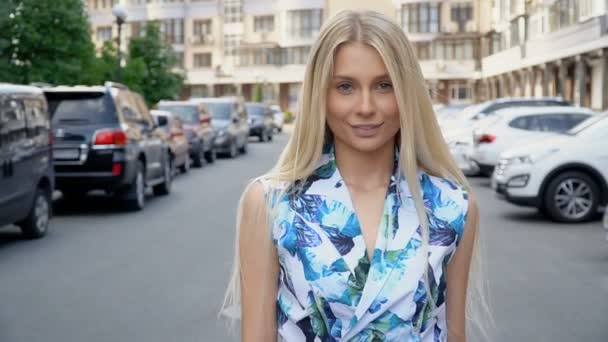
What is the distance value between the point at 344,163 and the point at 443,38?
83.6m

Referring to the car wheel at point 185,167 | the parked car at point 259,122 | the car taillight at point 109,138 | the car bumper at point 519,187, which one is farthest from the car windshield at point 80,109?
the parked car at point 259,122

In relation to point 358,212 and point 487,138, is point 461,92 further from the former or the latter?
point 358,212

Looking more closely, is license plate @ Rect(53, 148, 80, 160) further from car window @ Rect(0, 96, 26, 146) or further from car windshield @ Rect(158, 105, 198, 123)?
car windshield @ Rect(158, 105, 198, 123)

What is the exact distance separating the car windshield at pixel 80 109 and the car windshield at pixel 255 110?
34437 millimetres

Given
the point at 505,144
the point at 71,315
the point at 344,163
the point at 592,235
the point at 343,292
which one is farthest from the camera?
the point at 505,144

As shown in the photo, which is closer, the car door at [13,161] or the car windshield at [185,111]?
the car door at [13,161]

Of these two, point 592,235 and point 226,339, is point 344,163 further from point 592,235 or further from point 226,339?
point 592,235

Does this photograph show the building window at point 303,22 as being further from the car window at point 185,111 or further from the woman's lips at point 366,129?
the woman's lips at point 366,129

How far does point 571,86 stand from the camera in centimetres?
5294

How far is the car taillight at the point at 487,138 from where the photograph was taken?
19.6 metres

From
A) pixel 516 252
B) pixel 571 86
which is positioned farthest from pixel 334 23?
pixel 571 86

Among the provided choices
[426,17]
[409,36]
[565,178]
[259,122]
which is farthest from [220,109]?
[426,17]

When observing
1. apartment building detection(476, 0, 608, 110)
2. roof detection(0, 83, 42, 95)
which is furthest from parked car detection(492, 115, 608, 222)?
apartment building detection(476, 0, 608, 110)

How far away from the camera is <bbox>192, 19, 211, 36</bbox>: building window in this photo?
3812 inches
